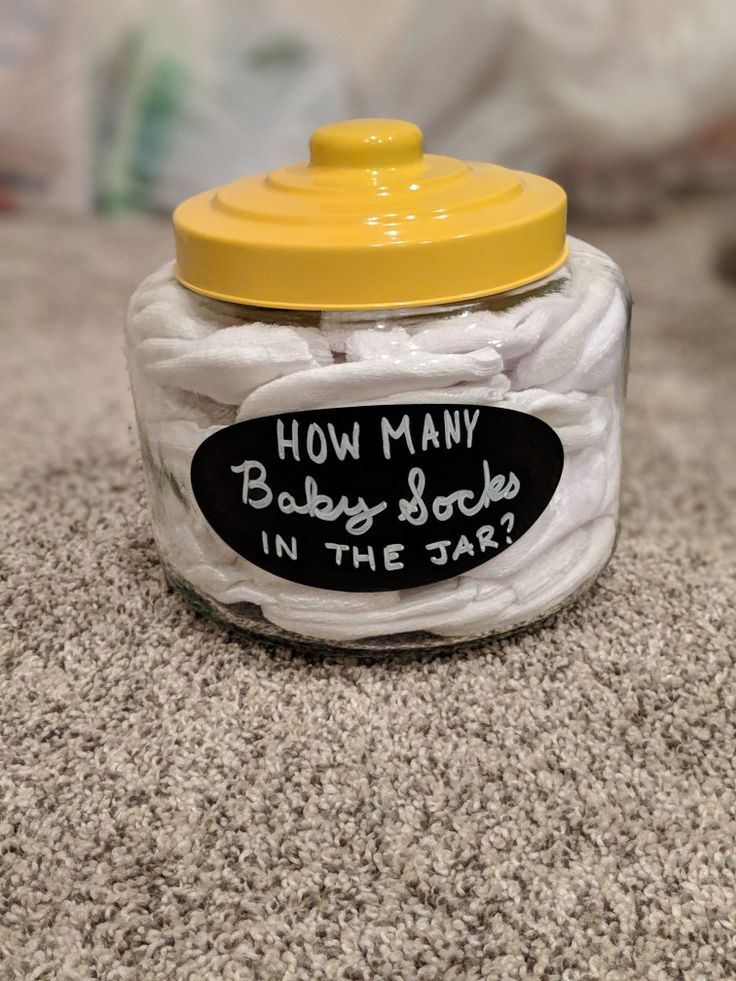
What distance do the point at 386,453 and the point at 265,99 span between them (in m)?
1.08

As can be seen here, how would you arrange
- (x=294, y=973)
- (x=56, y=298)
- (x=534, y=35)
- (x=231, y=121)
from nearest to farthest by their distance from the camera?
(x=294, y=973), (x=56, y=298), (x=534, y=35), (x=231, y=121)

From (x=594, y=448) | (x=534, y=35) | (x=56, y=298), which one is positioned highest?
(x=534, y=35)

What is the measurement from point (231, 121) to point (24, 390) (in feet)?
2.21

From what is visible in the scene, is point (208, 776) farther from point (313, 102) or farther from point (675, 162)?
point (675, 162)

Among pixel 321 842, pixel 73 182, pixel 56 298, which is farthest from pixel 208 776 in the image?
Answer: pixel 73 182

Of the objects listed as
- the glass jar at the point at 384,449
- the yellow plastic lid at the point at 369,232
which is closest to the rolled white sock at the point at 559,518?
the glass jar at the point at 384,449

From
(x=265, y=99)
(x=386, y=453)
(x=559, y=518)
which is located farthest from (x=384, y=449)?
(x=265, y=99)

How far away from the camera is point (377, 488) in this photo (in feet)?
1.40

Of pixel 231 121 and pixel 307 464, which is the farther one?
pixel 231 121

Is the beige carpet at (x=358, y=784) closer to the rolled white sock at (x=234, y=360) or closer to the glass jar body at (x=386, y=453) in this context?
the glass jar body at (x=386, y=453)

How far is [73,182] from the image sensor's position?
1.38 m

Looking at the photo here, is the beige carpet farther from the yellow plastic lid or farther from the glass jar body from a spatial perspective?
the yellow plastic lid

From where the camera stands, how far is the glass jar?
410mm

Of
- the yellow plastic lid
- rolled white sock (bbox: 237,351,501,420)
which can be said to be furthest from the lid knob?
rolled white sock (bbox: 237,351,501,420)
